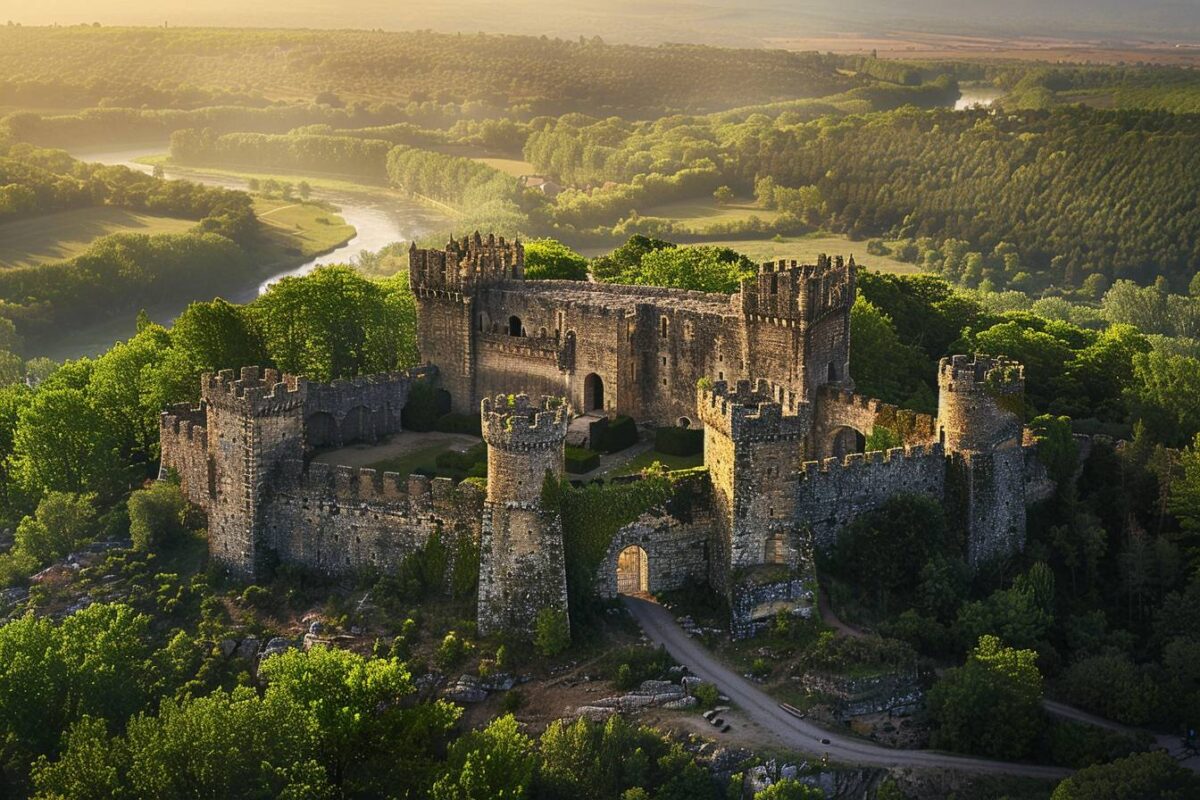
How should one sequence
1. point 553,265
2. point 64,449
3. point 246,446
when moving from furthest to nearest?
point 553,265 → point 64,449 → point 246,446

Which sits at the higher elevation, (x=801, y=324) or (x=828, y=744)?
(x=801, y=324)

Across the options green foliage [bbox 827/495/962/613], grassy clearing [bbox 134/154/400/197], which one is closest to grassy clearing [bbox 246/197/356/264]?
grassy clearing [bbox 134/154/400/197]

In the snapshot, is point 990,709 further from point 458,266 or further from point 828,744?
point 458,266

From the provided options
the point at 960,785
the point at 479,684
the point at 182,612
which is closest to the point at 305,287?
the point at 182,612

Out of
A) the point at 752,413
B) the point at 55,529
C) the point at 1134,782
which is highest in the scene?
the point at 752,413

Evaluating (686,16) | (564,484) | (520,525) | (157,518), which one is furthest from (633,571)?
(686,16)

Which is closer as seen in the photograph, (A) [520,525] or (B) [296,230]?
(A) [520,525]
